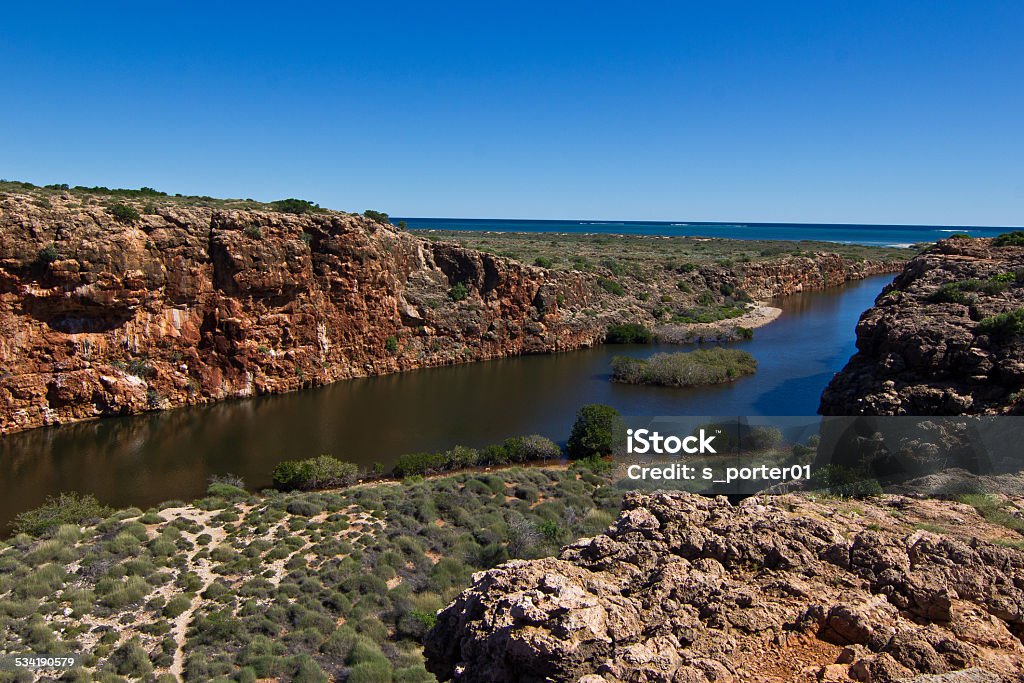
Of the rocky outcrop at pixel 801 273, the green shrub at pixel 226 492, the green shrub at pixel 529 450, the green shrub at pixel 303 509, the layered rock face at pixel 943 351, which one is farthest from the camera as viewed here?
the rocky outcrop at pixel 801 273

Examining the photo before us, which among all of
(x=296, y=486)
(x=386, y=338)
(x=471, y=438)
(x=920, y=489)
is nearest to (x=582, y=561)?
(x=920, y=489)

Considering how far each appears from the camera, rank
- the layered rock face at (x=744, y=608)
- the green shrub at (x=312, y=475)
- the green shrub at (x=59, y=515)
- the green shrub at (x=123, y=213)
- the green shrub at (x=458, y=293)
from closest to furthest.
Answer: the layered rock face at (x=744, y=608) < the green shrub at (x=59, y=515) < the green shrub at (x=312, y=475) < the green shrub at (x=123, y=213) < the green shrub at (x=458, y=293)

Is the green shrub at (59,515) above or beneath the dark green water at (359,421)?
above

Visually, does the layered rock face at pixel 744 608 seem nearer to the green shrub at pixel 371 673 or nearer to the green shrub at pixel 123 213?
the green shrub at pixel 371 673

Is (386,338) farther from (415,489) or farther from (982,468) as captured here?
(982,468)

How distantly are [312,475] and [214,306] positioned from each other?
1232 cm

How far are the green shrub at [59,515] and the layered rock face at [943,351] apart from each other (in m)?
17.8

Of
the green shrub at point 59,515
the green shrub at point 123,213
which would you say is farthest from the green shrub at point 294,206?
the green shrub at point 59,515

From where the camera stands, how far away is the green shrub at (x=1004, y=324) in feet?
40.6

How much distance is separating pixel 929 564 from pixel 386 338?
99.8 feet

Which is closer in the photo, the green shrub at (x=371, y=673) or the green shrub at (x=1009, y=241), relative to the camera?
the green shrub at (x=371, y=673)

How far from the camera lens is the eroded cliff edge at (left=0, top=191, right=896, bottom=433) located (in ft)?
73.6

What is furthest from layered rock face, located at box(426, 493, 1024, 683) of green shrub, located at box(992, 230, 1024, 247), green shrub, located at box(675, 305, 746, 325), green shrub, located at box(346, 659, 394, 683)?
green shrub, located at box(675, 305, 746, 325)

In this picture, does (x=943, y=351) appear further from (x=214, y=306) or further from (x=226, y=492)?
(x=214, y=306)
